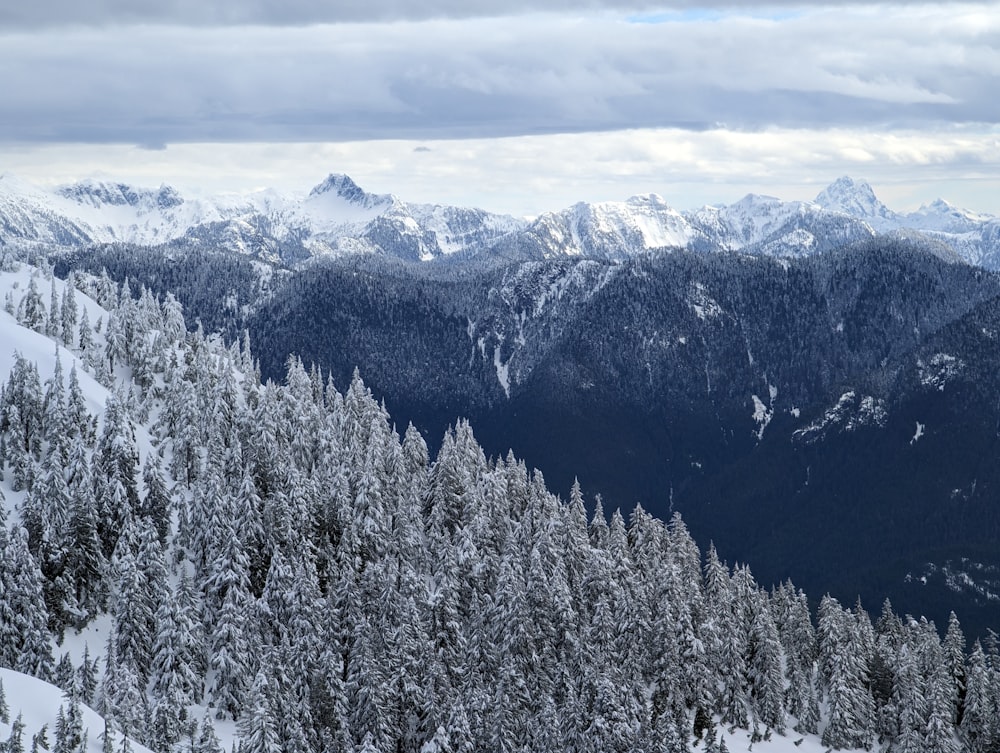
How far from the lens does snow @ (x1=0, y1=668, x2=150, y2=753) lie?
5575 centimetres

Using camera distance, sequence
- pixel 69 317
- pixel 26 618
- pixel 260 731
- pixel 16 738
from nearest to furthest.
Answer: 1. pixel 16 738
2. pixel 260 731
3. pixel 26 618
4. pixel 69 317

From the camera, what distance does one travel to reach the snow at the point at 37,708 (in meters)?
55.8

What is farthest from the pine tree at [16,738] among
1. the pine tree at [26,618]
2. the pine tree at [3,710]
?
the pine tree at [26,618]

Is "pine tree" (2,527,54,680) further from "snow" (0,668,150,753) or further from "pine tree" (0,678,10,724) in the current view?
"pine tree" (0,678,10,724)

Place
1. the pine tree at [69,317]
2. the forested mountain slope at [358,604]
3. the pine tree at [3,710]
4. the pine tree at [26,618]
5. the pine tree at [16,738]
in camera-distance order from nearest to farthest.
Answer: the pine tree at [16,738] < the pine tree at [3,710] < the pine tree at [26,618] < the forested mountain slope at [358,604] < the pine tree at [69,317]

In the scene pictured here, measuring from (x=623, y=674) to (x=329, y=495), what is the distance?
→ 1420 inches

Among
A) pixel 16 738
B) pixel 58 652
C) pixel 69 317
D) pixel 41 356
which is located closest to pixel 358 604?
pixel 58 652

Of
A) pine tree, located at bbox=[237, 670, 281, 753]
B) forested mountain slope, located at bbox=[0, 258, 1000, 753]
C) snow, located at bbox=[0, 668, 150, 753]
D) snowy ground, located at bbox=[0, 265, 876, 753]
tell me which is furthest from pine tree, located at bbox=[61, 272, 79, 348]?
snow, located at bbox=[0, 668, 150, 753]

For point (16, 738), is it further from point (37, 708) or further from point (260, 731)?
point (260, 731)

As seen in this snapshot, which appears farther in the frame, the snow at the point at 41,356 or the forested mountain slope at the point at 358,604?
the snow at the point at 41,356

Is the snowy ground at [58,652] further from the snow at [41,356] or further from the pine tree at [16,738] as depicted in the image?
the pine tree at [16,738]

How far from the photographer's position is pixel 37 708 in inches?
2267

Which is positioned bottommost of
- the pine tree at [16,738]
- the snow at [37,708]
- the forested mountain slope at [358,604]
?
the forested mountain slope at [358,604]

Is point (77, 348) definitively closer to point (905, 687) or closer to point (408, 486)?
point (408, 486)
